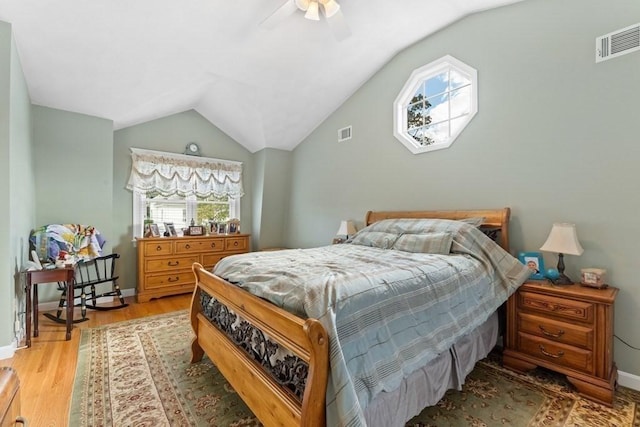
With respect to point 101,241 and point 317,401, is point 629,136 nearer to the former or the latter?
point 317,401

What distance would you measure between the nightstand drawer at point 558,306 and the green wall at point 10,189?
430cm

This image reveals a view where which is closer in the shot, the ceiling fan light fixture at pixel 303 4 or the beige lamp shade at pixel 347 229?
the ceiling fan light fixture at pixel 303 4

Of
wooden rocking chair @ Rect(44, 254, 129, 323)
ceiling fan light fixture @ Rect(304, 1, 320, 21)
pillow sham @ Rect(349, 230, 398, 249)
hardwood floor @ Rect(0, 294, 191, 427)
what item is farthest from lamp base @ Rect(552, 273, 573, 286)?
wooden rocking chair @ Rect(44, 254, 129, 323)

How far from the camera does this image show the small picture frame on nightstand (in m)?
2.46

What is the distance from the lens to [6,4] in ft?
7.52

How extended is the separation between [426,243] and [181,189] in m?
4.01

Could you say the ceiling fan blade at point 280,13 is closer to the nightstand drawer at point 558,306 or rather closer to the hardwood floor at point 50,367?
the nightstand drawer at point 558,306

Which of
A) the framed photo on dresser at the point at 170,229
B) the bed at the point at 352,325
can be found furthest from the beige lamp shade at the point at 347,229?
the framed photo on dresser at the point at 170,229

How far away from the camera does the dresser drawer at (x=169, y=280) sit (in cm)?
413

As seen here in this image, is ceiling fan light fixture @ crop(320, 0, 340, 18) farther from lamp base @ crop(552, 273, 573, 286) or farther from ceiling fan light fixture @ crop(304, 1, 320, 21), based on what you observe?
lamp base @ crop(552, 273, 573, 286)

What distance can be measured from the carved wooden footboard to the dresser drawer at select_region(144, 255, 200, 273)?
7.82 ft

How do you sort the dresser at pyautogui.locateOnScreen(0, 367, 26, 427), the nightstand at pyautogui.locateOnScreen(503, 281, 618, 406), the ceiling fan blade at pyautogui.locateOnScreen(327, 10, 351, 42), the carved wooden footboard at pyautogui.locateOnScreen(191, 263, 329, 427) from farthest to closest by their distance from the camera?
the ceiling fan blade at pyautogui.locateOnScreen(327, 10, 351, 42) < the nightstand at pyautogui.locateOnScreen(503, 281, 618, 406) < the carved wooden footboard at pyautogui.locateOnScreen(191, 263, 329, 427) < the dresser at pyautogui.locateOnScreen(0, 367, 26, 427)

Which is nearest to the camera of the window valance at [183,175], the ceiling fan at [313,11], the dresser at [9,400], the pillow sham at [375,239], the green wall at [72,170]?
the dresser at [9,400]

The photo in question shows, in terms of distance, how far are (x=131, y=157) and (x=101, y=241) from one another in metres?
1.39
